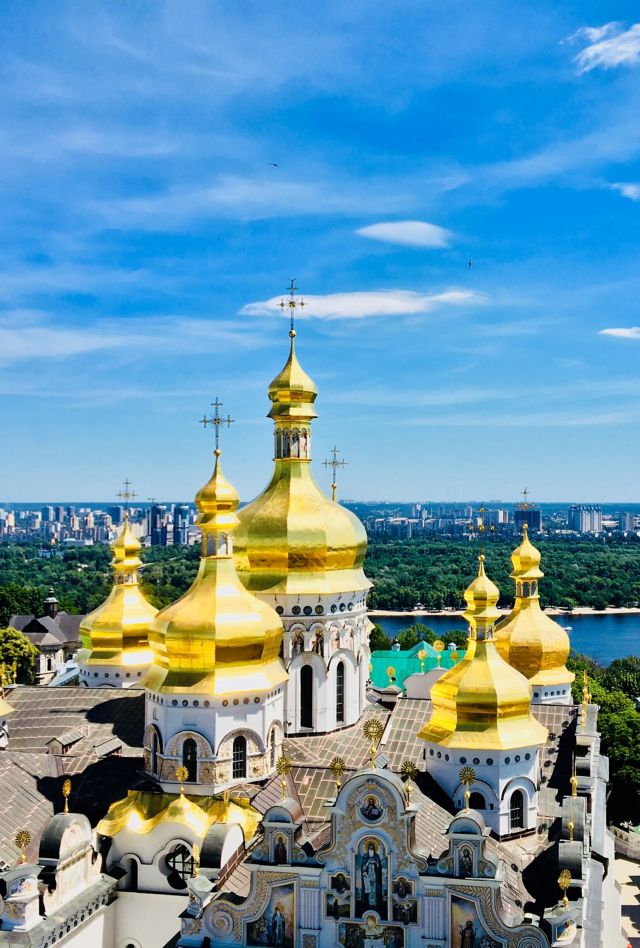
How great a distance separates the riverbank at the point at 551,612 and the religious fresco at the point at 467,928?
64939 millimetres

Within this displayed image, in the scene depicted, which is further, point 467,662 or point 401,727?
point 401,727

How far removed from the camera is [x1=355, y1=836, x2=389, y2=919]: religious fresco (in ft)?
36.9

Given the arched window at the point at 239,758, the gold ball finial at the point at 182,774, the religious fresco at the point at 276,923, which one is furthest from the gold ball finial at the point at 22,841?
the arched window at the point at 239,758

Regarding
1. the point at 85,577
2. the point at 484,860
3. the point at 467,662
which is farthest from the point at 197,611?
the point at 85,577

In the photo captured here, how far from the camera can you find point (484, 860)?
1103 centimetres

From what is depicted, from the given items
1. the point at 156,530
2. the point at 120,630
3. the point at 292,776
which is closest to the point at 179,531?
the point at 156,530

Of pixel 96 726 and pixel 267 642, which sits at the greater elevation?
pixel 267 642

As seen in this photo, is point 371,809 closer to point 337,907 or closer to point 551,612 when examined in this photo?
point 337,907

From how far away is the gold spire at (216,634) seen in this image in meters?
14.5

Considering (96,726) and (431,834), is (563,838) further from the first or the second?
(96,726)

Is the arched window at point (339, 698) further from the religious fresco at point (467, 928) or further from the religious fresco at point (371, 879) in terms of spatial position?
the religious fresco at point (467, 928)

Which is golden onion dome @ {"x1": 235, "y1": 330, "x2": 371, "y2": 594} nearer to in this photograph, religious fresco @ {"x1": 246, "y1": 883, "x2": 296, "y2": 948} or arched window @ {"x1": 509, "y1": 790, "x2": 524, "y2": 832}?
arched window @ {"x1": 509, "y1": 790, "x2": 524, "y2": 832}

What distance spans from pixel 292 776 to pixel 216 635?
8.55ft

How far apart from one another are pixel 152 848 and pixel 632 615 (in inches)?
3052
